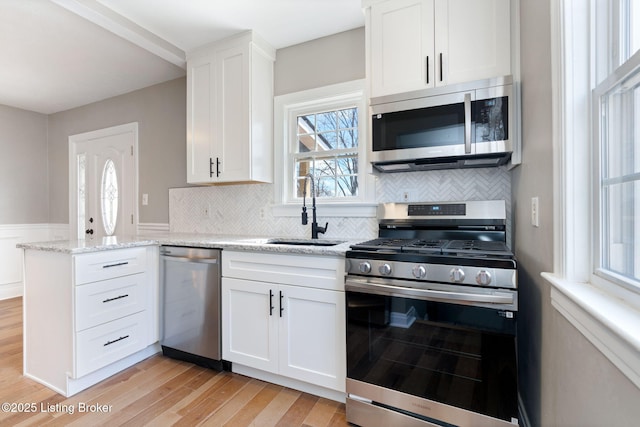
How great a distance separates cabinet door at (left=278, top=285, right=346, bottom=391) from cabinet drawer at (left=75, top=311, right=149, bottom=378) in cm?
111

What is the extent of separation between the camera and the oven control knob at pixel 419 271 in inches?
54.5

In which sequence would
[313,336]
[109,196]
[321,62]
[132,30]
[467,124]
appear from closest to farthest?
[467,124]
[313,336]
[132,30]
[321,62]
[109,196]

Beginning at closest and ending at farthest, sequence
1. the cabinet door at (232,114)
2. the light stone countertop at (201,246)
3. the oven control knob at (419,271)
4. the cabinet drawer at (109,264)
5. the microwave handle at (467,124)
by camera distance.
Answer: the oven control knob at (419,271)
the microwave handle at (467,124)
the light stone countertop at (201,246)
the cabinet drawer at (109,264)
the cabinet door at (232,114)

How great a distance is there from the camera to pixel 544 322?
1.20 meters

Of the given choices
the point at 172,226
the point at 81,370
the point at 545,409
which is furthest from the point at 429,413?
the point at 172,226

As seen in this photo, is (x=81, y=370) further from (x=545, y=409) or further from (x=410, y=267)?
(x=545, y=409)

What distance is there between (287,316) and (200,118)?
1.83 m

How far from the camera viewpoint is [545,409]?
3.93ft

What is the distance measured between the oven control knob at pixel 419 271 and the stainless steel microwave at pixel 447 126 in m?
0.66

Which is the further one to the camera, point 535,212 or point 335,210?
point 335,210

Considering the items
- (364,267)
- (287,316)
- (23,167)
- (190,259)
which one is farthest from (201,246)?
(23,167)

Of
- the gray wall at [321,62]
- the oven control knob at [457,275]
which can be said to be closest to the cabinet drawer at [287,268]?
the oven control knob at [457,275]

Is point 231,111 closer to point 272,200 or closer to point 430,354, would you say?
point 272,200

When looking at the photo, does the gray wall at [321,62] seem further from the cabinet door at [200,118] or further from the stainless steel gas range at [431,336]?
the stainless steel gas range at [431,336]
